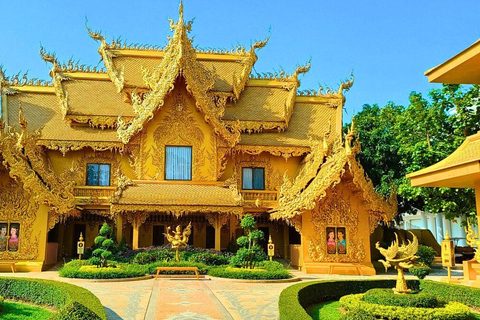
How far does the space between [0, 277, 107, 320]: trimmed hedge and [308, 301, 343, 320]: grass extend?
3.74 meters

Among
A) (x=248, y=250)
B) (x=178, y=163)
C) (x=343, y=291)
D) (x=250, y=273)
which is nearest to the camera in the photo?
(x=343, y=291)

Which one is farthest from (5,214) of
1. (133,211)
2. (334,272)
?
(334,272)

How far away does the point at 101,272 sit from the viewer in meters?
13.2

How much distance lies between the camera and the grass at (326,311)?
8863mm

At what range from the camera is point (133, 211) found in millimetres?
16922

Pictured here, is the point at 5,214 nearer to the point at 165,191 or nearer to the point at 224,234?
the point at 165,191

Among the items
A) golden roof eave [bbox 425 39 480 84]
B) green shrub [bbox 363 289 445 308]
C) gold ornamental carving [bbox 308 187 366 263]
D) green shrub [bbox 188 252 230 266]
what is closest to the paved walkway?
green shrub [bbox 363 289 445 308]

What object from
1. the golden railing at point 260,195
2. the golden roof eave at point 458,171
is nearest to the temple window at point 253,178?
the golden railing at point 260,195

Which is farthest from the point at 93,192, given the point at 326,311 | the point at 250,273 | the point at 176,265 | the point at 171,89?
the point at 326,311

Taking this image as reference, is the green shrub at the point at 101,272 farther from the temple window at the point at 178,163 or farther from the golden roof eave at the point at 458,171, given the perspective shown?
the golden roof eave at the point at 458,171

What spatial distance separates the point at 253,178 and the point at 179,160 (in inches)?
123

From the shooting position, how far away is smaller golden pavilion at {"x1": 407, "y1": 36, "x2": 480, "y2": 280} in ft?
29.8

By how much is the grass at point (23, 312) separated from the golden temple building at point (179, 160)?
6.82 m

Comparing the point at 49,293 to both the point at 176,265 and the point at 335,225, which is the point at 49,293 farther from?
the point at 335,225
